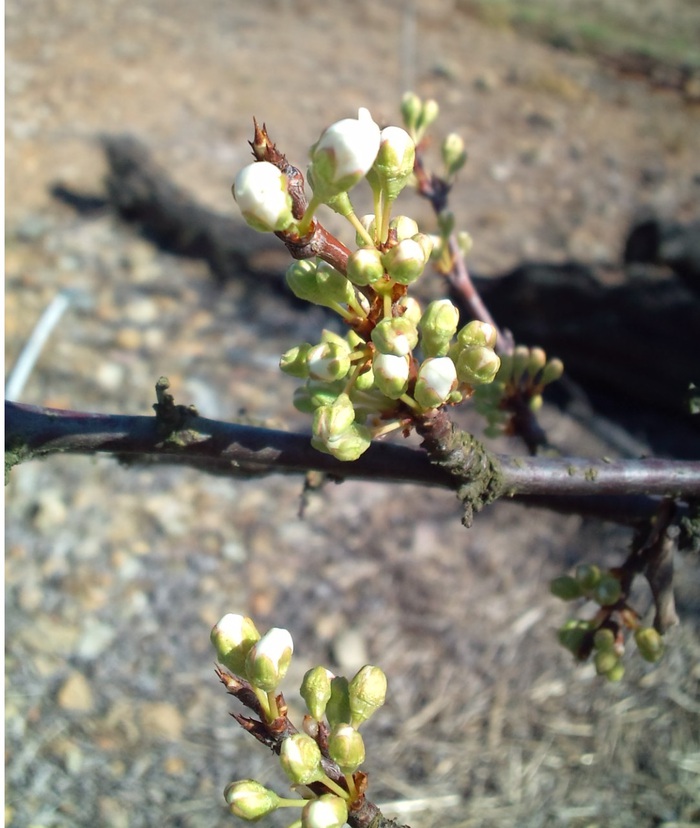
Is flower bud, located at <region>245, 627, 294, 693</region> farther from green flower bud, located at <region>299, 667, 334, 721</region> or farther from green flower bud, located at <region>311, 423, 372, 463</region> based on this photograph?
green flower bud, located at <region>311, 423, 372, 463</region>

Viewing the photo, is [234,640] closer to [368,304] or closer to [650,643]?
[368,304]

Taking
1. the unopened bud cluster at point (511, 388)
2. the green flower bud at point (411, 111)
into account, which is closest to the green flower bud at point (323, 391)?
the unopened bud cluster at point (511, 388)

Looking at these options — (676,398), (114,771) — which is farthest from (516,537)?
(114,771)

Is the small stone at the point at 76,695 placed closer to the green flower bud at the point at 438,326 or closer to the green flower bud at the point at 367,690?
the green flower bud at the point at 367,690

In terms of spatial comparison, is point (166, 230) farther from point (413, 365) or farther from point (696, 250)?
point (413, 365)

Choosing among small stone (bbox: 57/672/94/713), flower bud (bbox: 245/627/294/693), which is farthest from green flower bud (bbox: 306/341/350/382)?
small stone (bbox: 57/672/94/713)

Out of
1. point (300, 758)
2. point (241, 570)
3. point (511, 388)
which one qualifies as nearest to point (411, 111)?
point (511, 388)
